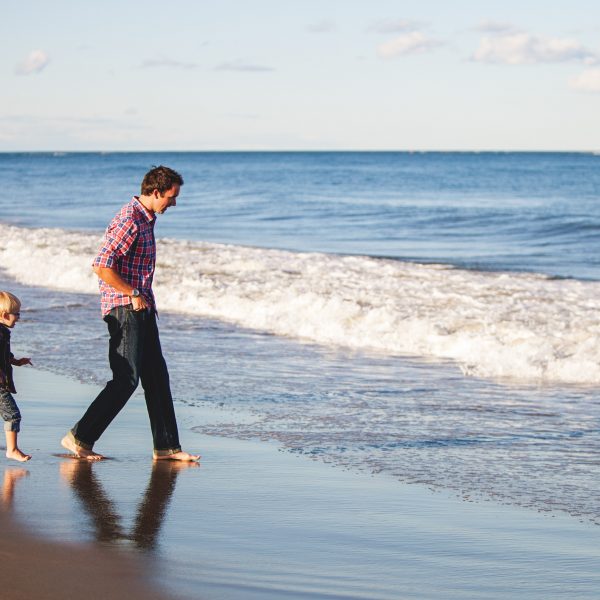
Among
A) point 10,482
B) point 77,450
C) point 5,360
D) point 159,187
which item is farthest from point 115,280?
point 10,482

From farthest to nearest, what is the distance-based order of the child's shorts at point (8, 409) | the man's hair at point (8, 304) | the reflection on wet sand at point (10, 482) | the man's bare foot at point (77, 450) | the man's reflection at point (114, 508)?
the man's bare foot at point (77, 450) < the child's shorts at point (8, 409) < the man's hair at point (8, 304) < the reflection on wet sand at point (10, 482) < the man's reflection at point (114, 508)

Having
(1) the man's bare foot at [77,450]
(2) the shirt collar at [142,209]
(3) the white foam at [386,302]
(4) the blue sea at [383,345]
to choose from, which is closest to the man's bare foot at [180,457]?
(1) the man's bare foot at [77,450]

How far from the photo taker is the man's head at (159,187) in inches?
231

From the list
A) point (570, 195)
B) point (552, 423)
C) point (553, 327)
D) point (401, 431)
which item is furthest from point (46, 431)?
point (570, 195)

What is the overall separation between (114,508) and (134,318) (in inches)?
45.5

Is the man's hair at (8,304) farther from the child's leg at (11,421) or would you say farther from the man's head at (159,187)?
the man's head at (159,187)

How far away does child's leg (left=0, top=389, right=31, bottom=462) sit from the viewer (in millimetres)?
5863

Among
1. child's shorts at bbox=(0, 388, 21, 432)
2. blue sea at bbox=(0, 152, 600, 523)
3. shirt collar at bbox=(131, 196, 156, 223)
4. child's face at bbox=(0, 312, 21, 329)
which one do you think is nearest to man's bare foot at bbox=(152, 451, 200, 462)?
blue sea at bbox=(0, 152, 600, 523)

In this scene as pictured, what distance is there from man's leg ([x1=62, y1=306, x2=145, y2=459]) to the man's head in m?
0.59

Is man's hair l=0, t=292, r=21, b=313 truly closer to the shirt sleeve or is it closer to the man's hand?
the shirt sleeve

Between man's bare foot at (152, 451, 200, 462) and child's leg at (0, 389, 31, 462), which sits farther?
man's bare foot at (152, 451, 200, 462)

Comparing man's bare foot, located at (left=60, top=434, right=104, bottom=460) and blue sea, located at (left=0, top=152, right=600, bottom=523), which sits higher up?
blue sea, located at (left=0, top=152, right=600, bottom=523)

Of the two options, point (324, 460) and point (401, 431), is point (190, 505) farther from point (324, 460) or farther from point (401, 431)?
point (401, 431)

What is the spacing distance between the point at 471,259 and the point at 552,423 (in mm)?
15169
